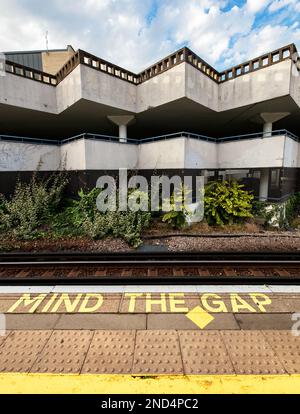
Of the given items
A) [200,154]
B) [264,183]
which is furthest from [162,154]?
[264,183]

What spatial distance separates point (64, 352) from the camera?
3.12 metres

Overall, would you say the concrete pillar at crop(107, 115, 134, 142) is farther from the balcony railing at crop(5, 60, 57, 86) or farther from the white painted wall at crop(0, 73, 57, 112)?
the balcony railing at crop(5, 60, 57, 86)

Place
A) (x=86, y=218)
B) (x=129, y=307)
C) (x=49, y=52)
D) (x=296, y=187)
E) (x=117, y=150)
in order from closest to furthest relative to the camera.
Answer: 1. (x=129, y=307)
2. (x=86, y=218)
3. (x=117, y=150)
4. (x=296, y=187)
5. (x=49, y=52)

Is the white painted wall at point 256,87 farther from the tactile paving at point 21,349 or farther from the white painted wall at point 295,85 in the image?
the tactile paving at point 21,349

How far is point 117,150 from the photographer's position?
1155 centimetres

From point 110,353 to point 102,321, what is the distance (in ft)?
2.54

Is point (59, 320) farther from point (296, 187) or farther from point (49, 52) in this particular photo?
point (49, 52)

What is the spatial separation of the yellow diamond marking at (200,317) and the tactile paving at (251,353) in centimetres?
34

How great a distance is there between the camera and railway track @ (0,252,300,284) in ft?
17.2

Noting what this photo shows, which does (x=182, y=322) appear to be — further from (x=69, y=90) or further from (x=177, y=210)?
(x=69, y=90)

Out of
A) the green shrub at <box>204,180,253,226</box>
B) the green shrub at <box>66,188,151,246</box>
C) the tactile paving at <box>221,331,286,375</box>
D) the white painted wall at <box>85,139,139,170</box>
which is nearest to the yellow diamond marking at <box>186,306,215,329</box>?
the tactile paving at <box>221,331,286,375</box>

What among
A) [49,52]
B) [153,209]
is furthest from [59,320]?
[49,52]
